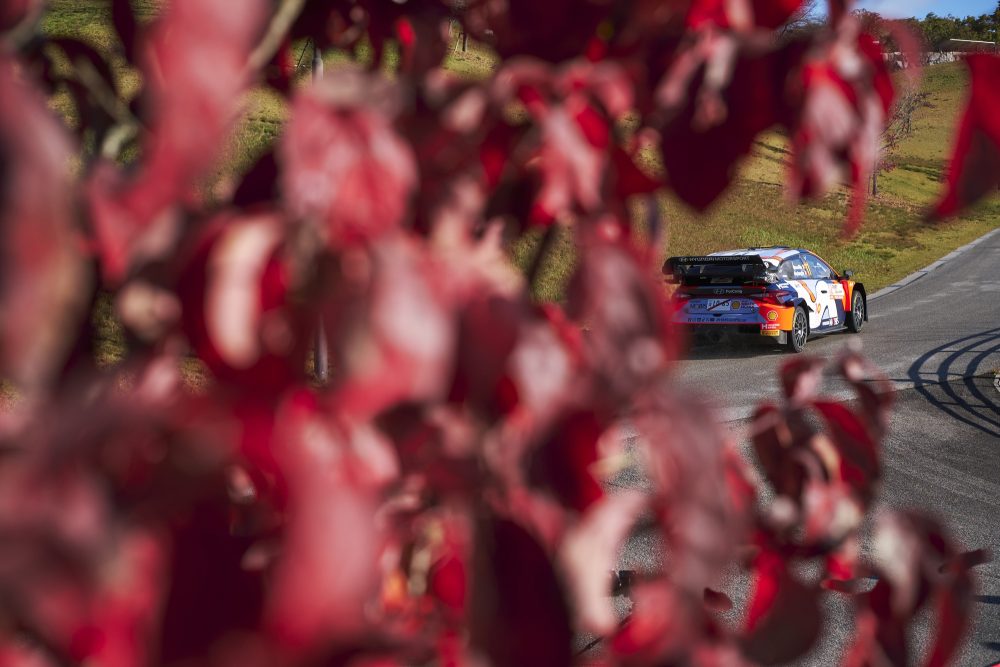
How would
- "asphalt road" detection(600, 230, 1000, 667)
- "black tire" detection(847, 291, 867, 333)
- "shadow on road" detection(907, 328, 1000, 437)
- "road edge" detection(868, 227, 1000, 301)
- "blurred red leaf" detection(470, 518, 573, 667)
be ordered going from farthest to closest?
1. "road edge" detection(868, 227, 1000, 301)
2. "black tire" detection(847, 291, 867, 333)
3. "shadow on road" detection(907, 328, 1000, 437)
4. "asphalt road" detection(600, 230, 1000, 667)
5. "blurred red leaf" detection(470, 518, 573, 667)

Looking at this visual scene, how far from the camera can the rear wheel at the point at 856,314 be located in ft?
44.1

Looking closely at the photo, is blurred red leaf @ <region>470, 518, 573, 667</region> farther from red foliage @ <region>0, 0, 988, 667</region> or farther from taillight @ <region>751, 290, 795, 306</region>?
taillight @ <region>751, 290, 795, 306</region>

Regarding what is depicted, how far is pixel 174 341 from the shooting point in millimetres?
449

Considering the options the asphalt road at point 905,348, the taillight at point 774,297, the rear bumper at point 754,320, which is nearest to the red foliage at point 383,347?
the asphalt road at point 905,348

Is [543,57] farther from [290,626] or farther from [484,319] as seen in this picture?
[290,626]

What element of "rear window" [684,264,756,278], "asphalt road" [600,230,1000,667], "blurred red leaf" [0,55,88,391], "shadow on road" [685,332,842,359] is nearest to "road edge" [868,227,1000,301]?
"asphalt road" [600,230,1000,667]

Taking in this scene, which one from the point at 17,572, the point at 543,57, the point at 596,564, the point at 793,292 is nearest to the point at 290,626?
the point at 17,572

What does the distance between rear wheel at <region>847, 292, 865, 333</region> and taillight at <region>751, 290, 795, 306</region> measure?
2439 mm

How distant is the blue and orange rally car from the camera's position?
1142 cm

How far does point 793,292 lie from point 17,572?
12.0 metres

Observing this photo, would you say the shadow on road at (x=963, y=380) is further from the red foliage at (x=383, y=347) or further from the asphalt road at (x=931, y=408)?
the red foliage at (x=383, y=347)

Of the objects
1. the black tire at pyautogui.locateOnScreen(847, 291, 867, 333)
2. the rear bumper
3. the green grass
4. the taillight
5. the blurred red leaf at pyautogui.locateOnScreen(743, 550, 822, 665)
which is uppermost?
the blurred red leaf at pyautogui.locateOnScreen(743, 550, 822, 665)

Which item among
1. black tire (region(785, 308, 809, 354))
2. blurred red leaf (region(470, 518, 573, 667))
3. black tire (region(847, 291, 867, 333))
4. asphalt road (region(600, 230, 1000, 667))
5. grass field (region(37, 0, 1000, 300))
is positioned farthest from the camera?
grass field (region(37, 0, 1000, 300))

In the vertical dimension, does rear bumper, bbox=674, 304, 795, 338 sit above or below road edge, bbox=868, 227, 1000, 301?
above
